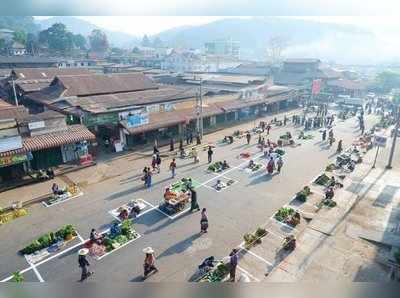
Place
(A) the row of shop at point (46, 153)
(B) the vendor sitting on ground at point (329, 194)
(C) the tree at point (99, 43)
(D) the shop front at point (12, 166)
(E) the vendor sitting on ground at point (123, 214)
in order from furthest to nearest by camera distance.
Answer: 1. (C) the tree at point (99, 43)
2. (A) the row of shop at point (46, 153)
3. (D) the shop front at point (12, 166)
4. (B) the vendor sitting on ground at point (329, 194)
5. (E) the vendor sitting on ground at point (123, 214)

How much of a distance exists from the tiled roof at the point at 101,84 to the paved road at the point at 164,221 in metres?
15.6

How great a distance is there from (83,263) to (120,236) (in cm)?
327

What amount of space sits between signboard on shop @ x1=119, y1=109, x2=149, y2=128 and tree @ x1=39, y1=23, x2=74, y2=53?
89.0m

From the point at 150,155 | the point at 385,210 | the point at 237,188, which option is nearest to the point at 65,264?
the point at 237,188

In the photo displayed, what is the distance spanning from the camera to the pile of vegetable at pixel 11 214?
1830 cm

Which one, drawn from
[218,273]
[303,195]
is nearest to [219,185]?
[303,195]

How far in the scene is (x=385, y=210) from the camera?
19.9 meters

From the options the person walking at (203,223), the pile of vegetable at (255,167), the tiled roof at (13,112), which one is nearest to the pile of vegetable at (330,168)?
the pile of vegetable at (255,167)

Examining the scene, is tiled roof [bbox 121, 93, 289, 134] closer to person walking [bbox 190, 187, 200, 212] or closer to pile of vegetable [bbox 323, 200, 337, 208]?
person walking [bbox 190, 187, 200, 212]

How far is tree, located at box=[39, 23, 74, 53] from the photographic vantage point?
106938mm

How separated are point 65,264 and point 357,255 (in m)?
13.8

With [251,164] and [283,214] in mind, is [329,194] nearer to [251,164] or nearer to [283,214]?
[283,214]

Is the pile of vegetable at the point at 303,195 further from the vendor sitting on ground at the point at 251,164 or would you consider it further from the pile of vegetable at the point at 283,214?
the vendor sitting on ground at the point at 251,164

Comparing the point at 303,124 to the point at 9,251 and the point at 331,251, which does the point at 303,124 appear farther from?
the point at 9,251
